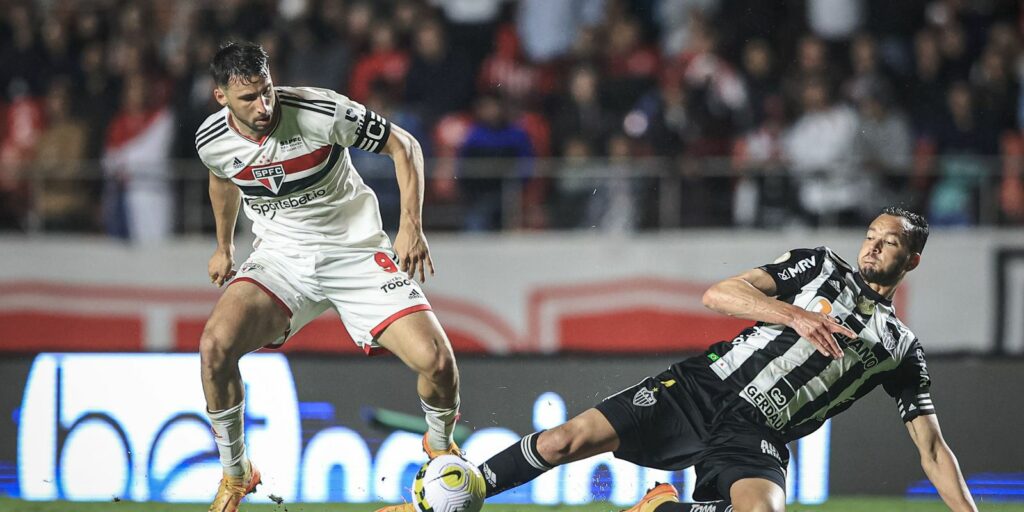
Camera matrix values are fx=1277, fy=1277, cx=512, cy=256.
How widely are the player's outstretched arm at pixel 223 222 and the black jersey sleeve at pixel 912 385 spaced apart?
9.64ft

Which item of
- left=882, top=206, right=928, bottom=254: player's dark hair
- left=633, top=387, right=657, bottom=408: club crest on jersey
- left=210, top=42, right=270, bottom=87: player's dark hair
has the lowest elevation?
left=633, top=387, right=657, bottom=408: club crest on jersey

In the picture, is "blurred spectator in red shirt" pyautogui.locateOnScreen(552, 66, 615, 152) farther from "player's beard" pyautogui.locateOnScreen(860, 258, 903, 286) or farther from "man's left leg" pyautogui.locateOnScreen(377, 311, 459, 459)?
"player's beard" pyautogui.locateOnScreen(860, 258, 903, 286)

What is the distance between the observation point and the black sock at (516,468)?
5.09 m

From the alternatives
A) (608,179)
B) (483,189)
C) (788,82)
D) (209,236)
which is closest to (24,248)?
(209,236)

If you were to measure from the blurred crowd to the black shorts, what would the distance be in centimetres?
398

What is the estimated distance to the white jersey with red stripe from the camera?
549cm

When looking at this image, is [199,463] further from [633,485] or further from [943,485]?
[943,485]

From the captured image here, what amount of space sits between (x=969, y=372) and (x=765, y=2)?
426 centimetres

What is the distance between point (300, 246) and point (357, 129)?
591 mm

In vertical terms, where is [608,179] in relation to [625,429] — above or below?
above

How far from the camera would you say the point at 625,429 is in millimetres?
5113

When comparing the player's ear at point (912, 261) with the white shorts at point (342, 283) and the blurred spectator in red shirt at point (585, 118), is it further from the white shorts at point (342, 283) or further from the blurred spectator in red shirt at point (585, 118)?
the blurred spectator in red shirt at point (585, 118)

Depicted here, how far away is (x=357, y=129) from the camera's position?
5500 millimetres

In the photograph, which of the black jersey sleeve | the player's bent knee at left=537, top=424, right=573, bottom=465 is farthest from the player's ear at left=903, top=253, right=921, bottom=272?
the player's bent knee at left=537, top=424, right=573, bottom=465
